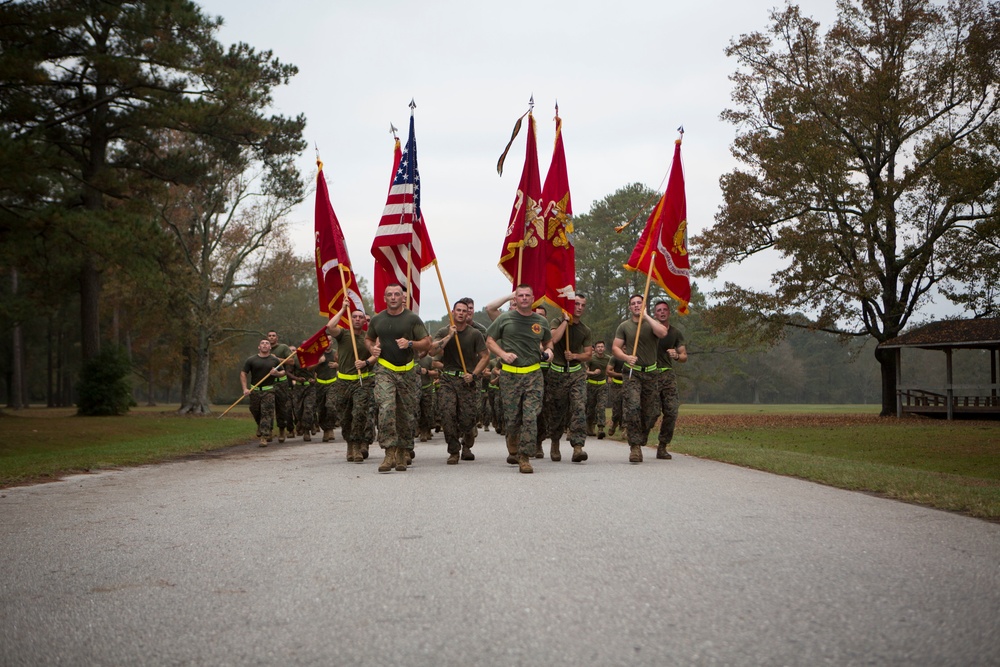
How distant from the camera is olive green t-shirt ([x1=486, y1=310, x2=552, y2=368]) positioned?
1255 cm

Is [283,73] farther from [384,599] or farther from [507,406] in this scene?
[384,599]

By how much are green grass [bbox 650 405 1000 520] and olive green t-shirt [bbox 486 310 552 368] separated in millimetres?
3412

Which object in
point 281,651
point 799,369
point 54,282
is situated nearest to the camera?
point 281,651

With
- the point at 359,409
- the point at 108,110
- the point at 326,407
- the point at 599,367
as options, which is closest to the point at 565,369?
the point at 359,409

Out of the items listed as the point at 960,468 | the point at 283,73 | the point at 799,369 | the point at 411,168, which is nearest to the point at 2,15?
the point at 283,73

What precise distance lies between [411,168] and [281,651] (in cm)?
1216

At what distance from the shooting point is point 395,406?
12602 millimetres

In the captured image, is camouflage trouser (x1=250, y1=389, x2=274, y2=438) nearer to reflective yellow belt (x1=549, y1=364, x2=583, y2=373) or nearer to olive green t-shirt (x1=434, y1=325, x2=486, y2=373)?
olive green t-shirt (x1=434, y1=325, x2=486, y2=373)

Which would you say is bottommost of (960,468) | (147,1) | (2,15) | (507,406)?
(960,468)

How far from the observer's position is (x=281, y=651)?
4.17 metres

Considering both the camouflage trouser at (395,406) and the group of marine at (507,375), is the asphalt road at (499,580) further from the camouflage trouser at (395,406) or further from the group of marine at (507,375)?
the group of marine at (507,375)

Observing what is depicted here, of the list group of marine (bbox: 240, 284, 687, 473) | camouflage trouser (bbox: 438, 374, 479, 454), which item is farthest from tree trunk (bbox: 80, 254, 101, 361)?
camouflage trouser (bbox: 438, 374, 479, 454)

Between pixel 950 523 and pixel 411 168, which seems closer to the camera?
pixel 950 523

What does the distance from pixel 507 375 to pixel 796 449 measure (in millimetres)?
11620
